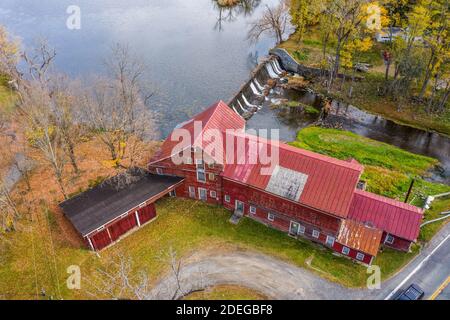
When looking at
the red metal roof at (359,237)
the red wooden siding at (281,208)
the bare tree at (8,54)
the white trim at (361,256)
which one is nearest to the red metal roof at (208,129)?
the red wooden siding at (281,208)

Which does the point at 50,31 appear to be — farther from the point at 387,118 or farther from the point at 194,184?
the point at 387,118

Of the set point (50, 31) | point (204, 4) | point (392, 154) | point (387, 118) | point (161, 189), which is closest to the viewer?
point (161, 189)

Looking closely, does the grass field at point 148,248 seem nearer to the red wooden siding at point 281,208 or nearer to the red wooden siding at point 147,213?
the red wooden siding at point 147,213

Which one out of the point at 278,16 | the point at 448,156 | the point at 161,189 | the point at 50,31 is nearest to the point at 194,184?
the point at 161,189

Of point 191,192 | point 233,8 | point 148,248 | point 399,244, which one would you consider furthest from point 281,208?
point 233,8

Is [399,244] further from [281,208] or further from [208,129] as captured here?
[208,129]

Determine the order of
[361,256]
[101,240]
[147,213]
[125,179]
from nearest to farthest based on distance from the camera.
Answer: [361,256] → [101,240] → [147,213] → [125,179]
